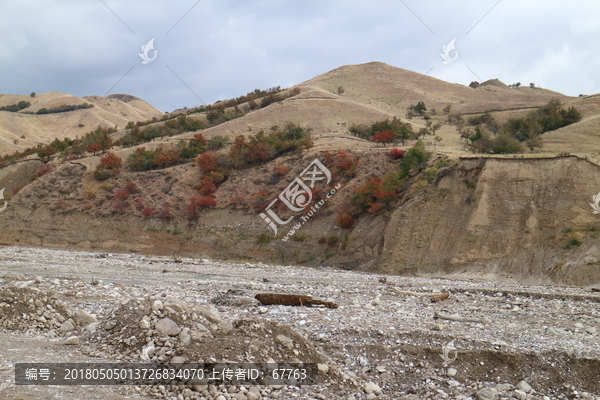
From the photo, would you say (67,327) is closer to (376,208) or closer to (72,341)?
(72,341)

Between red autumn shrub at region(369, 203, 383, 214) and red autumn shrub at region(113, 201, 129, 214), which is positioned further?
red autumn shrub at region(113, 201, 129, 214)

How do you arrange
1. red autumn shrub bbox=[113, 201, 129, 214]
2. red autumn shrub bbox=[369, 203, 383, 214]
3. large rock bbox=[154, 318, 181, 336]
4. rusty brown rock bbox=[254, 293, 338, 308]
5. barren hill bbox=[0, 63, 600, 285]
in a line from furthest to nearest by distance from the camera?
1. red autumn shrub bbox=[113, 201, 129, 214]
2. red autumn shrub bbox=[369, 203, 383, 214]
3. barren hill bbox=[0, 63, 600, 285]
4. rusty brown rock bbox=[254, 293, 338, 308]
5. large rock bbox=[154, 318, 181, 336]

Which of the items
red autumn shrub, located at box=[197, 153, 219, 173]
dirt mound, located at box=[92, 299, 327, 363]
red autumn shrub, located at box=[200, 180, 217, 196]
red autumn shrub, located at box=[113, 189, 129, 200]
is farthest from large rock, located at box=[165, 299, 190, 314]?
red autumn shrub, located at box=[113, 189, 129, 200]

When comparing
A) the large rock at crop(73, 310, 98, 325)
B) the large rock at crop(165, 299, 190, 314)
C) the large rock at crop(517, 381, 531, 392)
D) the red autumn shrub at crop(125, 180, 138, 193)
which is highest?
the red autumn shrub at crop(125, 180, 138, 193)

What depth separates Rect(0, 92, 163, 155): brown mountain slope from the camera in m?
95.2

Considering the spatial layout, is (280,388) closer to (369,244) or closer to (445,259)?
(445,259)

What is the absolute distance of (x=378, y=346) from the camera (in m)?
8.36

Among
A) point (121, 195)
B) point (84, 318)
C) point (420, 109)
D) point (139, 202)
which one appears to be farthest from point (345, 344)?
point (420, 109)

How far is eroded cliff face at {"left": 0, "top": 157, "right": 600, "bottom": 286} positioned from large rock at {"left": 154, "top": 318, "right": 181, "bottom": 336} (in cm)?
1747

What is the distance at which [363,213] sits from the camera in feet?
103

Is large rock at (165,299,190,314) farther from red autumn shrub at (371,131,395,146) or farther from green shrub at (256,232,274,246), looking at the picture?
red autumn shrub at (371,131,395,146)

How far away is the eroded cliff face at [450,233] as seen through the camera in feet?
70.0

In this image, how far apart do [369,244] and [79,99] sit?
129 metres

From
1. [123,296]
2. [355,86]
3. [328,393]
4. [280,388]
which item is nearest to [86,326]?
[123,296]
